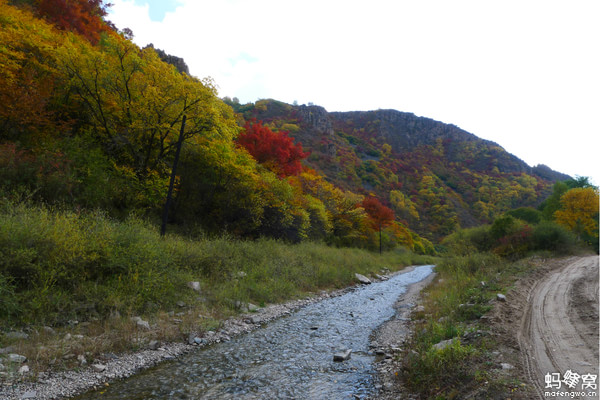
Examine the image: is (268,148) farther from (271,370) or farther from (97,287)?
(271,370)

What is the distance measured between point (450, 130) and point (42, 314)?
150 m

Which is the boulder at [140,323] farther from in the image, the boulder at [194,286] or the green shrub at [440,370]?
the green shrub at [440,370]

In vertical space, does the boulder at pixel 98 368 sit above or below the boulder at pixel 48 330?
below

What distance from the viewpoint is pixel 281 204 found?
77.7 ft

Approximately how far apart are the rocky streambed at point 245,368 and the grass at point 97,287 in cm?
60

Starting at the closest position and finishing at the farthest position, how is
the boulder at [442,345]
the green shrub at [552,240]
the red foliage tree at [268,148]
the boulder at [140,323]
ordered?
the boulder at [442,345], the boulder at [140,323], the green shrub at [552,240], the red foliage tree at [268,148]

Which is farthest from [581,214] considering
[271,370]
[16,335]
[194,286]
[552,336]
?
[16,335]

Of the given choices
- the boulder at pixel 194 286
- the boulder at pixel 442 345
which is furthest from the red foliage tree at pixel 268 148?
the boulder at pixel 442 345

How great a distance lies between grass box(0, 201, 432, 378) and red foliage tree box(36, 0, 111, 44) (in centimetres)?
2039

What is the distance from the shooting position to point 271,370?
679 centimetres

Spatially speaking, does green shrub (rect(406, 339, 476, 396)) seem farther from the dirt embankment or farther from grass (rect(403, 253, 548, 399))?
the dirt embankment

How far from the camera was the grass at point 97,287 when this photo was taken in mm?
6734

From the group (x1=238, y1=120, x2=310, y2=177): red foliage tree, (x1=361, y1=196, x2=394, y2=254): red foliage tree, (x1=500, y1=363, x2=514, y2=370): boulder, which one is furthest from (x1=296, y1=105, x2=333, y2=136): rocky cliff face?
(x1=500, y1=363, x2=514, y2=370): boulder

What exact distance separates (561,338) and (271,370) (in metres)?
6.54
